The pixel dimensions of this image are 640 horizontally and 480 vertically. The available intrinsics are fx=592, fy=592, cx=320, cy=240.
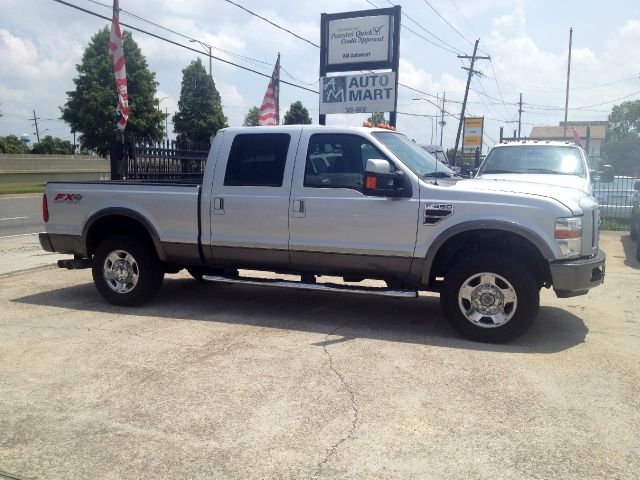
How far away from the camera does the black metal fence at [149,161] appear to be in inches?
396

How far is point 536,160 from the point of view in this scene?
10008mm

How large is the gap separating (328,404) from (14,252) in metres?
8.69

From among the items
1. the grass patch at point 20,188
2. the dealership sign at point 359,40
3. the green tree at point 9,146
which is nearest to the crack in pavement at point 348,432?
the dealership sign at point 359,40

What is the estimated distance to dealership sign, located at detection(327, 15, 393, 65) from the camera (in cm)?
1361

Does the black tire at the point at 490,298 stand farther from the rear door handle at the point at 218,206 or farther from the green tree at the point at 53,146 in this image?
the green tree at the point at 53,146

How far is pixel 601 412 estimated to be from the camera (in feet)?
13.0

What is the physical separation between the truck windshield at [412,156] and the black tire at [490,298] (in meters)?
1.07

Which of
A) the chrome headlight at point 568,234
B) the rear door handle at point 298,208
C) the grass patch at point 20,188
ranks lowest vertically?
the grass patch at point 20,188

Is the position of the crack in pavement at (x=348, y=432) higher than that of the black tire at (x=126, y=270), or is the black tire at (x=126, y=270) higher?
the black tire at (x=126, y=270)

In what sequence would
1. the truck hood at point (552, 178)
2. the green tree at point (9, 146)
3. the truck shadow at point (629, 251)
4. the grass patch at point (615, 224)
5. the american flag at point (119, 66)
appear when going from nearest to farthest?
1. the truck hood at point (552, 178)
2. the truck shadow at point (629, 251)
3. the american flag at point (119, 66)
4. the grass patch at point (615, 224)
5. the green tree at point (9, 146)

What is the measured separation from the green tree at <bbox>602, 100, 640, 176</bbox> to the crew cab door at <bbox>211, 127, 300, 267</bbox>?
3539 inches

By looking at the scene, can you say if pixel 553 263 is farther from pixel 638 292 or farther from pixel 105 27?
pixel 105 27

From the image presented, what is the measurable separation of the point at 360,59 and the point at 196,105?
38401mm

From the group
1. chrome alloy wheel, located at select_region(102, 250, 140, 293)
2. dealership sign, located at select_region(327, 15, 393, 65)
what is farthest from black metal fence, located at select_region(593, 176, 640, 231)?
chrome alloy wheel, located at select_region(102, 250, 140, 293)
